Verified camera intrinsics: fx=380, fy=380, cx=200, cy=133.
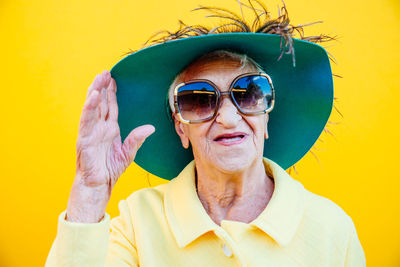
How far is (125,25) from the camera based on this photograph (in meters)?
2.96

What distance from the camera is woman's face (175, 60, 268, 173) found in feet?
6.11

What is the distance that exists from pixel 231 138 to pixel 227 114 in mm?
131

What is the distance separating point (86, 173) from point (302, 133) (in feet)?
4.31

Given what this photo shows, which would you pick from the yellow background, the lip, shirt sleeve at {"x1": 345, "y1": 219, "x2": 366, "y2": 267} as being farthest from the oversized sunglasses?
the yellow background

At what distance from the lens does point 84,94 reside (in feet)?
9.82

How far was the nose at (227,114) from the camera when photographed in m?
1.85

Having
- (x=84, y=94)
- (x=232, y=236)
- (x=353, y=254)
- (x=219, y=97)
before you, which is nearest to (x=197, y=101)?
(x=219, y=97)

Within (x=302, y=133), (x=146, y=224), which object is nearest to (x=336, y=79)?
(x=302, y=133)

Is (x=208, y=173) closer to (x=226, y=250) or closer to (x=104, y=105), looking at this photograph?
(x=226, y=250)

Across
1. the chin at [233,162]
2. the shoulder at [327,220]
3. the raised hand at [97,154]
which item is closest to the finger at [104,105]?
the raised hand at [97,154]

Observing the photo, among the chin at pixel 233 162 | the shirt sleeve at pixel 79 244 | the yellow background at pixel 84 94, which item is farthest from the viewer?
the yellow background at pixel 84 94

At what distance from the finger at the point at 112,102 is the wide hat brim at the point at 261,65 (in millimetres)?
87

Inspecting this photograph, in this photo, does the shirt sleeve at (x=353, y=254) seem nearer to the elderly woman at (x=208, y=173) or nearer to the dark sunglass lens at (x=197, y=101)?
the elderly woman at (x=208, y=173)

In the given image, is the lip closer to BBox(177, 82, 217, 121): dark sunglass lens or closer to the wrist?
BBox(177, 82, 217, 121): dark sunglass lens
